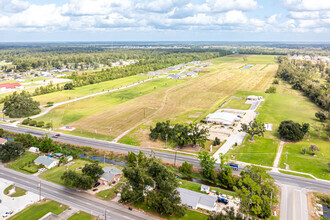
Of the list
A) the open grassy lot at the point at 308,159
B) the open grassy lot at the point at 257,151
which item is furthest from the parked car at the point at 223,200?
the open grassy lot at the point at 308,159

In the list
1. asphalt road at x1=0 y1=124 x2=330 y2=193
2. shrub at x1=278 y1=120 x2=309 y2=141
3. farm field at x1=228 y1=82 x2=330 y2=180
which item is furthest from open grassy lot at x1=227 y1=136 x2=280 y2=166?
asphalt road at x1=0 y1=124 x2=330 y2=193

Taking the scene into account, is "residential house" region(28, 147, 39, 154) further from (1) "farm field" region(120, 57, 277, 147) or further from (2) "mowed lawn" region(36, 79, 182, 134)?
(1) "farm field" region(120, 57, 277, 147)

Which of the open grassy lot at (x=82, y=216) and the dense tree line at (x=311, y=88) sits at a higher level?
the dense tree line at (x=311, y=88)

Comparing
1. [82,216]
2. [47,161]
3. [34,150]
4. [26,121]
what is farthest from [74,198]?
[26,121]

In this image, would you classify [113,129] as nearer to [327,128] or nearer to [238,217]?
[238,217]

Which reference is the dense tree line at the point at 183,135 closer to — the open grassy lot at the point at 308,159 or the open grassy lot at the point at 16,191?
the open grassy lot at the point at 308,159

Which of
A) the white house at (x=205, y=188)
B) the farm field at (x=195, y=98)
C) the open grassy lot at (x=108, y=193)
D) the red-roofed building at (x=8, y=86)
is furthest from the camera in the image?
the red-roofed building at (x=8, y=86)
